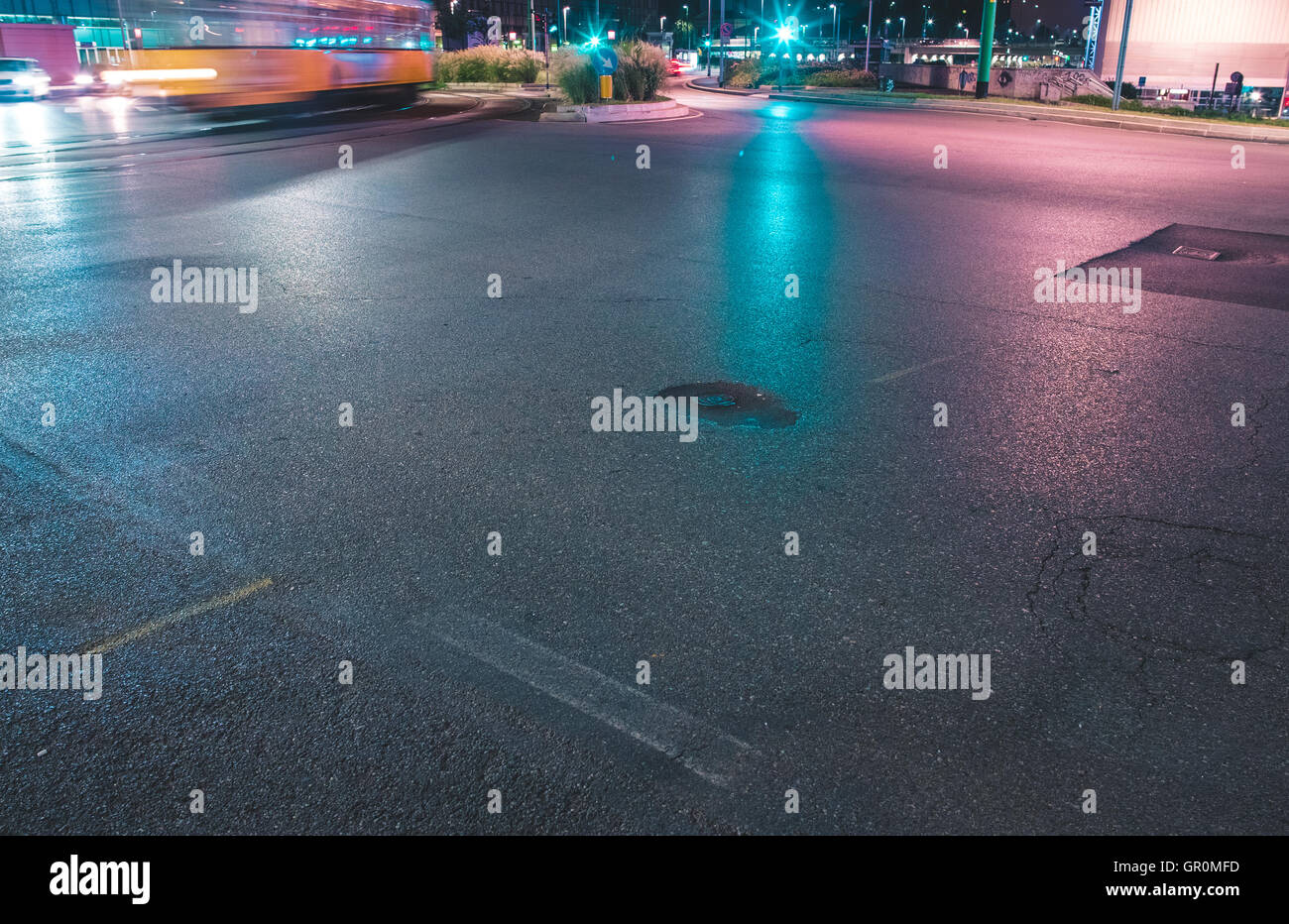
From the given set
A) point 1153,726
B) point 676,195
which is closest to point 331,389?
point 1153,726

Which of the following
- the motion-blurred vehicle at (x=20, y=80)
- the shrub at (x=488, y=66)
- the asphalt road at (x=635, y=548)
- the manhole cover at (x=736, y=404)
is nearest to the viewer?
the asphalt road at (x=635, y=548)

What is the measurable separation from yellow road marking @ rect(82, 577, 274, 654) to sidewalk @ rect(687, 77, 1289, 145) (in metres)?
24.7

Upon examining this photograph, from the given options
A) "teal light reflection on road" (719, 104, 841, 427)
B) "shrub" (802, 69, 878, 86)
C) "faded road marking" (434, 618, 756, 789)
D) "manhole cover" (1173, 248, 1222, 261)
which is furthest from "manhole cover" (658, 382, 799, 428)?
"shrub" (802, 69, 878, 86)

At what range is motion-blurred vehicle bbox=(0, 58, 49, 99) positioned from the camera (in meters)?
35.3

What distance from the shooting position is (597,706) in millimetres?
3191

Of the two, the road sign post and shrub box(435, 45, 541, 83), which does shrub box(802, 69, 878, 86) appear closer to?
shrub box(435, 45, 541, 83)

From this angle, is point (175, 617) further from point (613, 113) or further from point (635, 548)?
point (613, 113)

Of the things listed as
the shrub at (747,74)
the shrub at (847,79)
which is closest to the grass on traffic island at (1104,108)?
the shrub at (847,79)

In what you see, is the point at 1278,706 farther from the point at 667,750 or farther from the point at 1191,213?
the point at 1191,213

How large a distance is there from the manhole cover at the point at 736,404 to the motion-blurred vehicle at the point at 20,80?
1562 inches

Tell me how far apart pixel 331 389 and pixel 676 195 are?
8.51 m

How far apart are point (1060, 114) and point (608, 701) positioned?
28.5 meters

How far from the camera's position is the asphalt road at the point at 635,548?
2898mm

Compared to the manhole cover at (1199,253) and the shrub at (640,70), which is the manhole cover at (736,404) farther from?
the shrub at (640,70)
